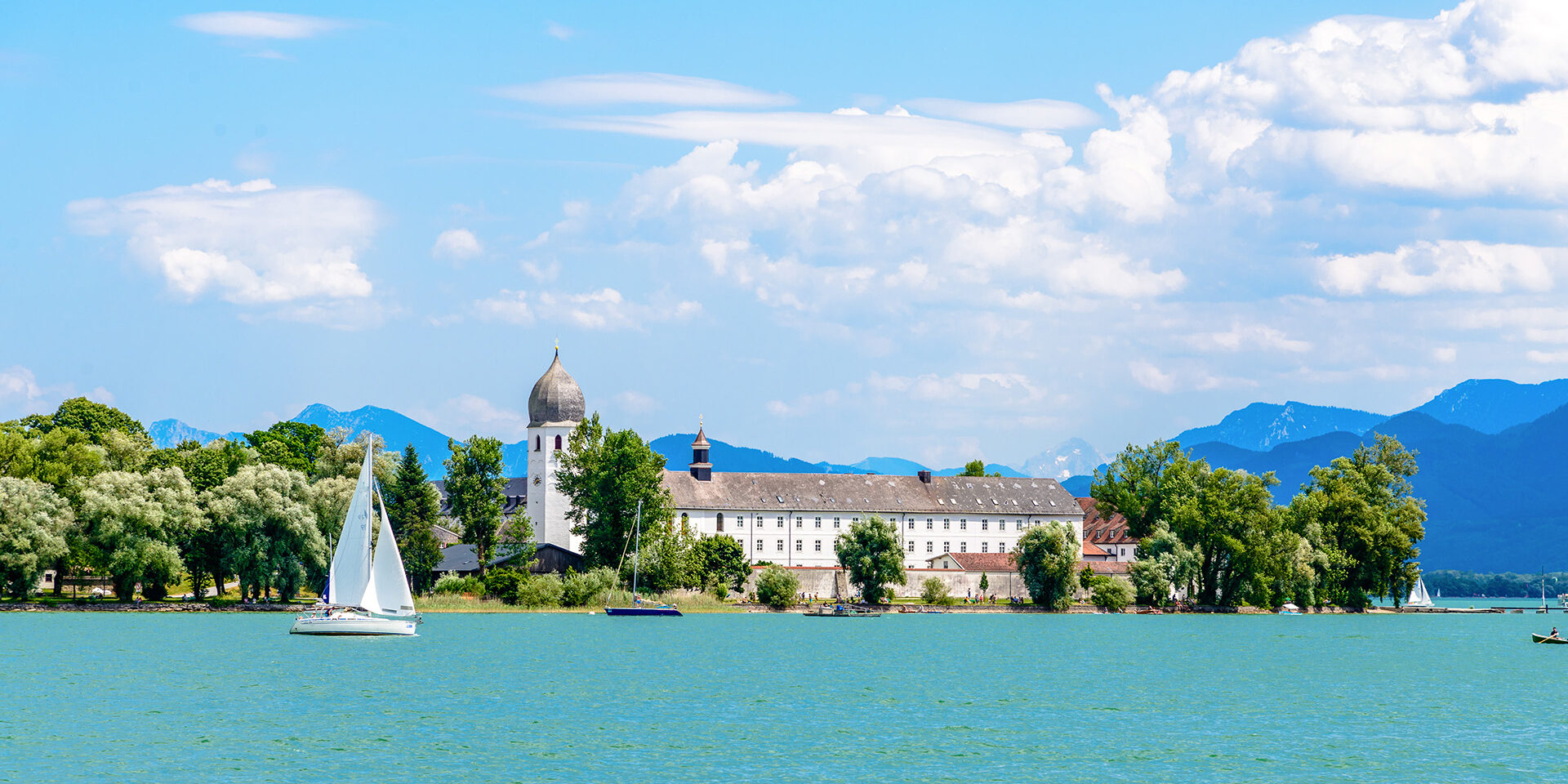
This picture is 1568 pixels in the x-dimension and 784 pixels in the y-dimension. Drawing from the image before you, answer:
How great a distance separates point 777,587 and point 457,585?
20416mm

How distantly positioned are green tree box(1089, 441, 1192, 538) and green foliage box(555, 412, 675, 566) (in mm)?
36958

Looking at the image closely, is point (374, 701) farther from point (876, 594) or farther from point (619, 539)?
point (876, 594)

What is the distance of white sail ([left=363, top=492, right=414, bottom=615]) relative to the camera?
2744 inches

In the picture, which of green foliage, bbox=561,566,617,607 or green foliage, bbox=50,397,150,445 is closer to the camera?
green foliage, bbox=561,566,617,607

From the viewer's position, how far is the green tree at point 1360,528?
111 meters

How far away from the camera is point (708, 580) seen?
10412 centimetres

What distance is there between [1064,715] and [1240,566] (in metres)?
62.9

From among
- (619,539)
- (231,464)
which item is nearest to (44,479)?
(231,464)

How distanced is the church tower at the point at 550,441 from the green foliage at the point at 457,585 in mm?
24680

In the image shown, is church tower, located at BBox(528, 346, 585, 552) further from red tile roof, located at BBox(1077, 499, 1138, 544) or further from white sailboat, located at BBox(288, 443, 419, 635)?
white sailboat, located at BBox(288, 443, 419, 635)

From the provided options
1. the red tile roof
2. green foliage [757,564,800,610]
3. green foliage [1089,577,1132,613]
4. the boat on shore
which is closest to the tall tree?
green foliage [757,564,800,610]

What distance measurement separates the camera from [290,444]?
11044cm

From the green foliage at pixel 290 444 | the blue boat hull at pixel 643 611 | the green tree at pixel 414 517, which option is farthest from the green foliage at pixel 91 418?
the blue boat hull at pixel 643 611

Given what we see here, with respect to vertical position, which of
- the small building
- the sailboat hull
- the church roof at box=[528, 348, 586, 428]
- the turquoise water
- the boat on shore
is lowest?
the turquoise water
